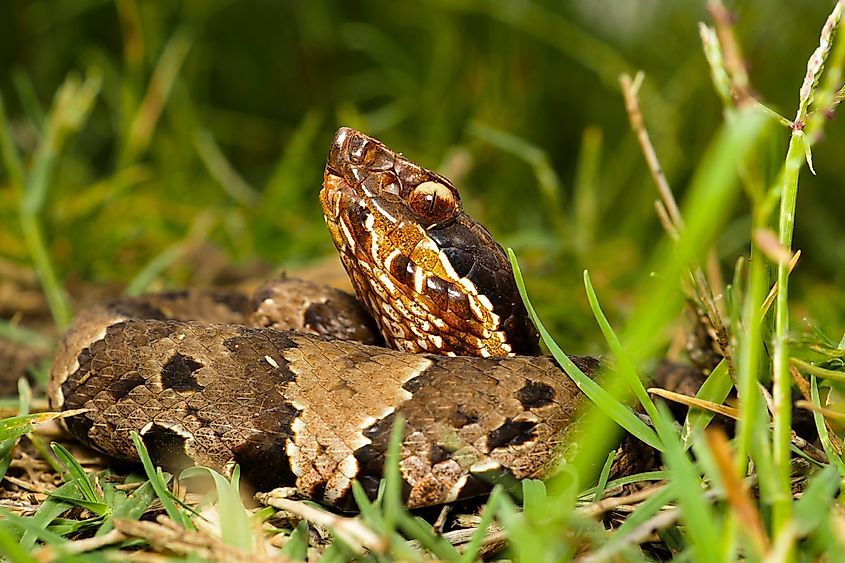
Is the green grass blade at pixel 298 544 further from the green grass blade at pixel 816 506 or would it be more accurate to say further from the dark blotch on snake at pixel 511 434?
the green grass blade at pixel 816 506

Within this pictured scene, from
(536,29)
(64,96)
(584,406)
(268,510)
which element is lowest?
(268,510)

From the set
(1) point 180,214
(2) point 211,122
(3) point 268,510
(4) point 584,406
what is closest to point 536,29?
(1) point 180,214

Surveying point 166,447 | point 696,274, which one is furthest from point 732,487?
point 166,447

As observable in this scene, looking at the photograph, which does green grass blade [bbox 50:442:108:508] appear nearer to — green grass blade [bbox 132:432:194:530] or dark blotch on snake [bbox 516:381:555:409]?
green grass blade [bbox 132:432:194:530]

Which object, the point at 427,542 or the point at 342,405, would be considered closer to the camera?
the point at 427,542

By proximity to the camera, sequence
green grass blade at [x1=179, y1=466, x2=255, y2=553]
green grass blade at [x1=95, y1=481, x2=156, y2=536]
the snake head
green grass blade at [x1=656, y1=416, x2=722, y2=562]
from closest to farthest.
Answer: green grass blade at [x1=656, y1=416, x2=722, y2=562], green grass blade at [x1=179, y1=466, x2=255, y2=553], green grass blade at [x1=95, y1=481, x2=156, y2=536], the snake head

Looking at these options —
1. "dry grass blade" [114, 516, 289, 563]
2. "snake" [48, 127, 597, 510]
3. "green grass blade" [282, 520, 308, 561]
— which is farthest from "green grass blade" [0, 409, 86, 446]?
"green grass blade" [282, 520, 308, 561]

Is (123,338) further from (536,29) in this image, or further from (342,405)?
(536,29)
